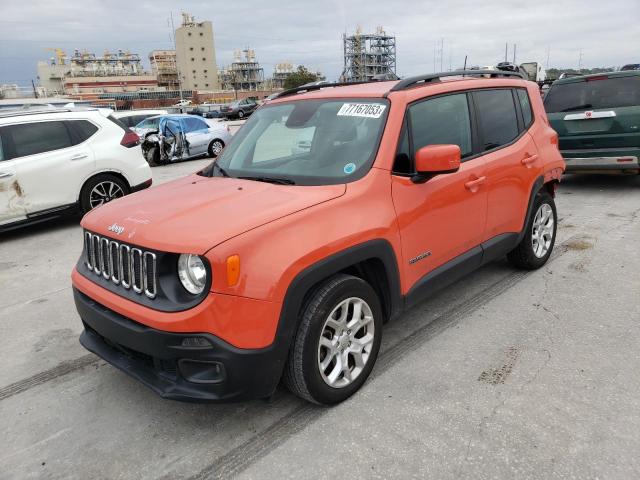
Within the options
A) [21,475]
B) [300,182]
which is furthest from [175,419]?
[300,182]

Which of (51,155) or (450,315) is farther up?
(51,155)

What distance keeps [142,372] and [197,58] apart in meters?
141

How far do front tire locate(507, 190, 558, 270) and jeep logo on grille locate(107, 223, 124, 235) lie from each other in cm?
339

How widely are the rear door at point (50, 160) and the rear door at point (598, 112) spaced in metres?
7.35

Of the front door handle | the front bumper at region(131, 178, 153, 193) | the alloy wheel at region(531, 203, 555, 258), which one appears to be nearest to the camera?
the front door handle

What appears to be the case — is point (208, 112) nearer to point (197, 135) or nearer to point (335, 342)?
point (197, 135)

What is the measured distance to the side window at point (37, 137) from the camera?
7.02 metres

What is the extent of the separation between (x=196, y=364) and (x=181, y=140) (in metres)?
13.0

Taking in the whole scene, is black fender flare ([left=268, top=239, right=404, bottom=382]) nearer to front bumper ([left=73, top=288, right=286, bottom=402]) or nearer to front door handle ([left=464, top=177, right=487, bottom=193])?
front bumper ([left=73, top=288, right=286, bottom=402])

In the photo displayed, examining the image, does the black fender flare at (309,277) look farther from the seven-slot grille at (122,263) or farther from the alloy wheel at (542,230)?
the alloy wheel at (542,230)

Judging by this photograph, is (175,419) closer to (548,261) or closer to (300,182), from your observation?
(300,182)

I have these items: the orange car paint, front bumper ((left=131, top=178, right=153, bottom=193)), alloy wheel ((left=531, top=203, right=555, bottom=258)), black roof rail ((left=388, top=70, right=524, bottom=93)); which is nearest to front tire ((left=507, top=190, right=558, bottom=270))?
alloy wheel ((left=531, top=203, right=555, bottom=258))

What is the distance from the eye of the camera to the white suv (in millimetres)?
6934

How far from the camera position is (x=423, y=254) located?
331 cm
